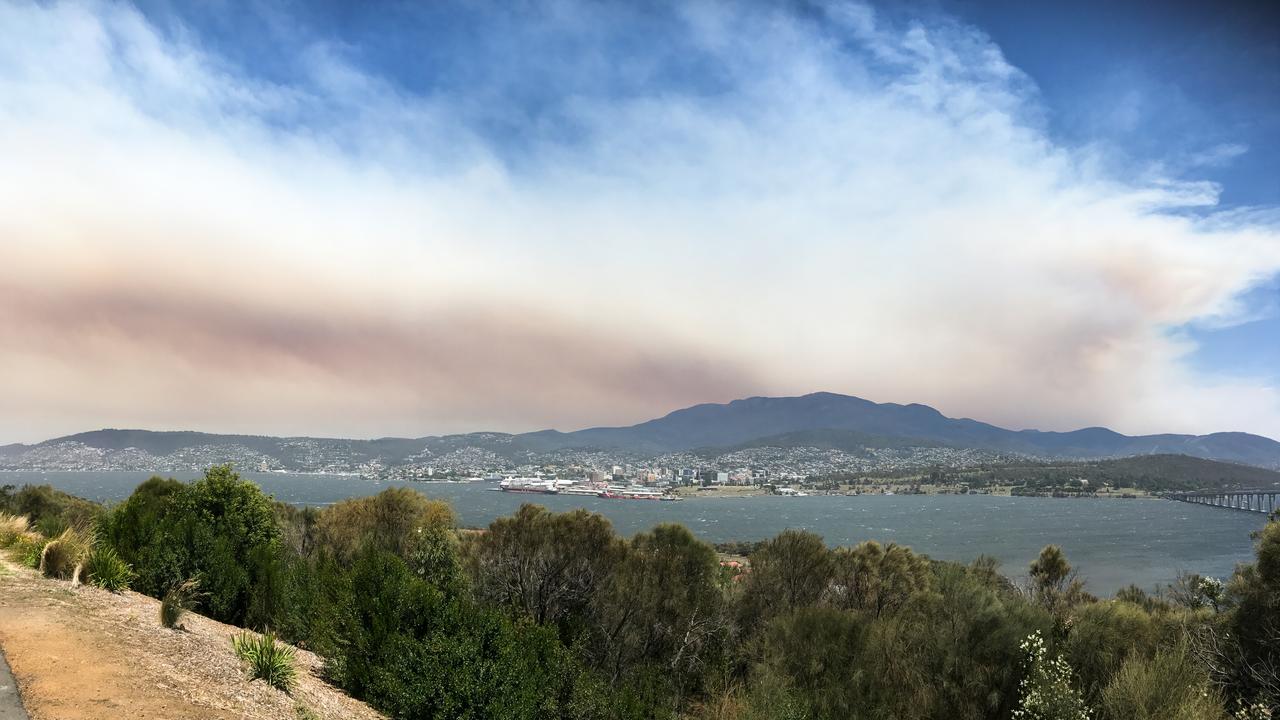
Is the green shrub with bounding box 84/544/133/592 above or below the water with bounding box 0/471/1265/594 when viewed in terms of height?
above

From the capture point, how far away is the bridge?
14488cm

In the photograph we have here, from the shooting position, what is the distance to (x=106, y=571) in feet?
44.6

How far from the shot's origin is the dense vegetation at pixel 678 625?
12.1 m

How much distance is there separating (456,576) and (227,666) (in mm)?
14526

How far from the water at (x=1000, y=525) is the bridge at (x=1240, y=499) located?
4.13 meters

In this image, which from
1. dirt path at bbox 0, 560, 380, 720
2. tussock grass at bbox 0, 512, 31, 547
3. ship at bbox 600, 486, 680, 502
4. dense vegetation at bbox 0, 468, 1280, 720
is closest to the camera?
dirt path at bbox 0, 560, 380, 720

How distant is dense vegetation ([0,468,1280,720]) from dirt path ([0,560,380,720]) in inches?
78.9

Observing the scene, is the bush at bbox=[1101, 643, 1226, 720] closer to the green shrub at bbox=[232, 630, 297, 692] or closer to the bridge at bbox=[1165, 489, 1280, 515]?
the green shrub at bbox=[232, 630, 297, 692]

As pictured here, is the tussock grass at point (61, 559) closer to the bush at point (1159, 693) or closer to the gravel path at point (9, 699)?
the gravel path at point (9, 699)

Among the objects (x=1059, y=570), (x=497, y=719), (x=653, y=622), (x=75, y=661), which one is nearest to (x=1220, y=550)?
(x=1059, y=570)

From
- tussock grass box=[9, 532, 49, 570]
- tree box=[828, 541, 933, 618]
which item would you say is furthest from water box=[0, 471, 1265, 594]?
tussock grass box=[9, 532, 49, 570]

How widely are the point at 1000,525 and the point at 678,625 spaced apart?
117831 millimetres

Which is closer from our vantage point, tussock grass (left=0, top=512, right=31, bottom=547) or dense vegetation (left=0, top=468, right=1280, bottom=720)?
dense vegetation (left=0, top=468, right=1280, bottom=720)

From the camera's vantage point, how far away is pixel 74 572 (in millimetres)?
13047
